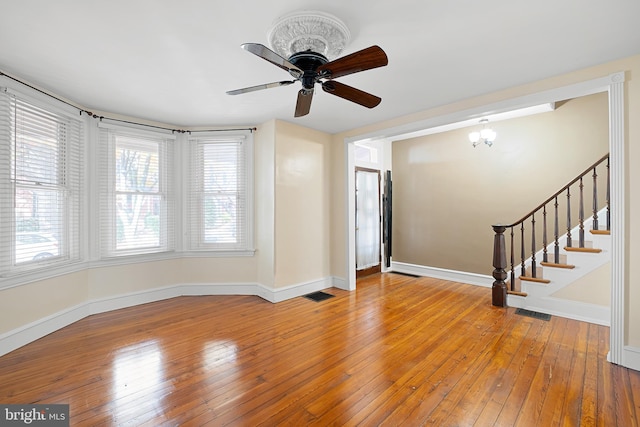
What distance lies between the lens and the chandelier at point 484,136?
4.24m

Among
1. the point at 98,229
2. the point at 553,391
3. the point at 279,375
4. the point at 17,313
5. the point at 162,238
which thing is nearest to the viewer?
the point at 553,391

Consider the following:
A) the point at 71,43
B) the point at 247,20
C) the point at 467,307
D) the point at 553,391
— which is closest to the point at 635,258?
the point at 553,391

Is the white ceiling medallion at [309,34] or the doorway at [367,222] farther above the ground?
the white ceiling medallion at [309,34]

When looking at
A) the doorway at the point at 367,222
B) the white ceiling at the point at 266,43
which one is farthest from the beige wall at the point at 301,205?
the white ceiling at the point at 266,43

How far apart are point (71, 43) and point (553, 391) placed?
14.6ft

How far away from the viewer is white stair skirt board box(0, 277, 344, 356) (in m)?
2.74

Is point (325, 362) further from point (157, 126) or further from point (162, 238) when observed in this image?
point (157, 126)

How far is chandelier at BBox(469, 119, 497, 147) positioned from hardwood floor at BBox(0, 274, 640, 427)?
252 cm

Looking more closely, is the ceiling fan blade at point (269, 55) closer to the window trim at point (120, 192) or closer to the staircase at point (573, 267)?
the window trim at point (120, 192)

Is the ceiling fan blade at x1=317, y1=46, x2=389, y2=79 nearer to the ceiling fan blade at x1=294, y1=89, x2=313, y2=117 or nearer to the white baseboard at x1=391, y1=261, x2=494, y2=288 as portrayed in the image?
the ceiling fan blade at x1=294, y1=89, x2=313, y2=117

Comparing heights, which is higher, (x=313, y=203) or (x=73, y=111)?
(x=73, y=111)

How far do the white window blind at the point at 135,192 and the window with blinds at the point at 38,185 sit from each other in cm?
29

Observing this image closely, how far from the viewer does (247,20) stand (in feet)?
6.17

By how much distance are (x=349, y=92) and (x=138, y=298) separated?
390 cm
